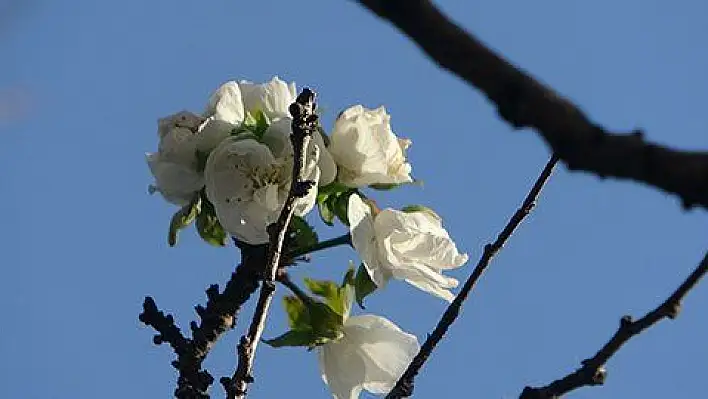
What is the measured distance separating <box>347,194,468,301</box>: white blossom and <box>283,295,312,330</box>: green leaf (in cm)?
14

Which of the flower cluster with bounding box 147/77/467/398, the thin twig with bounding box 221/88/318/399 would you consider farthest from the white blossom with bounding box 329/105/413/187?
the thin twig with bounding box 221/88/318/399

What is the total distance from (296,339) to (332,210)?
22 centimetres

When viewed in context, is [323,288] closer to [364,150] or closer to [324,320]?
[324,320]

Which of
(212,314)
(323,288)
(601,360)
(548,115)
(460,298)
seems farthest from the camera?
(323,288)

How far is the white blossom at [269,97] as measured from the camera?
6.08ft

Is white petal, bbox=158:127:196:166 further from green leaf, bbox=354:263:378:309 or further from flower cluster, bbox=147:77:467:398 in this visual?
green leaf, bbox=354:263:378:309

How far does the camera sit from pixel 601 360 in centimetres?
109

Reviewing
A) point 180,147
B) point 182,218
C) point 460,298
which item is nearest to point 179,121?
point 180,147

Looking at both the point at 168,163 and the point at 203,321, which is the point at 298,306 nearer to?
the point at 203,321

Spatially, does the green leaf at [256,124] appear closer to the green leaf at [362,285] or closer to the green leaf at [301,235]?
the green leaf at [301,235]

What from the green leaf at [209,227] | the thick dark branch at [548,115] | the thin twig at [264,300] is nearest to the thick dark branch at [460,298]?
the thin twig at [264,300]

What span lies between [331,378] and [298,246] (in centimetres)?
22

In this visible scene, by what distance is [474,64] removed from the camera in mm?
596

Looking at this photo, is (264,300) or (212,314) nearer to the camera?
(264,300)
